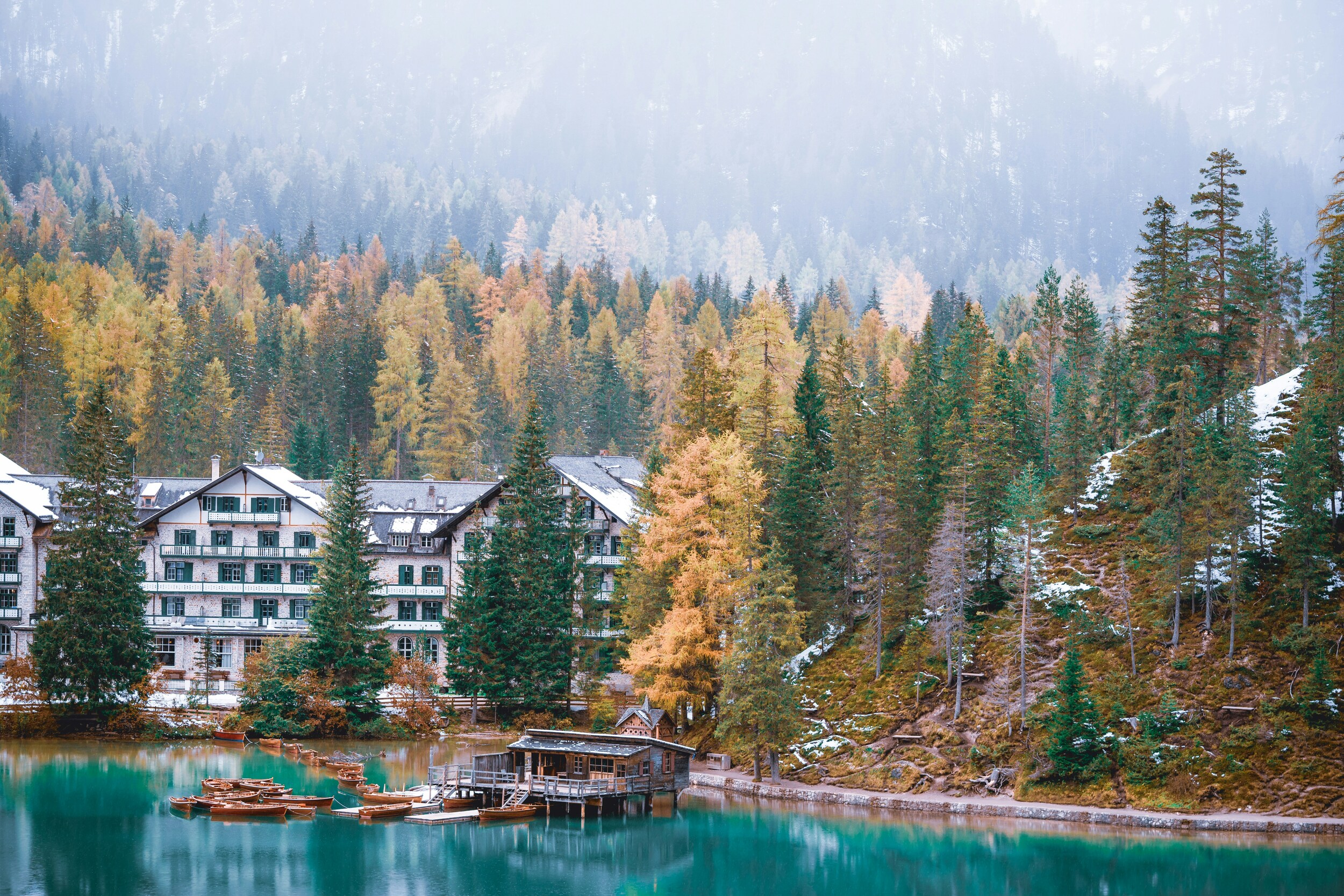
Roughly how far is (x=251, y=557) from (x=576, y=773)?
32.1 meters

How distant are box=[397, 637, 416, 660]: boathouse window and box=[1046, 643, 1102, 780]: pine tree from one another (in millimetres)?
39380

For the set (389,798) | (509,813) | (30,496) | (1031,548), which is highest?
(30,496)

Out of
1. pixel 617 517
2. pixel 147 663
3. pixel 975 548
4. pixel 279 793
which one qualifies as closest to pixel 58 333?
pixel 147 663

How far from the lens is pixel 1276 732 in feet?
167

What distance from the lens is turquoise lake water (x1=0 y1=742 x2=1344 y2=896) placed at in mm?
43000

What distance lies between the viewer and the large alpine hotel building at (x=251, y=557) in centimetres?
7669

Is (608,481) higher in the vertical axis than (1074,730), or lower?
higher

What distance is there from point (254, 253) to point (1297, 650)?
153496 mm

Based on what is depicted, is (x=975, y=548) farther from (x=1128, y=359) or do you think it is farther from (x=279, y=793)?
(x=279, y=793)

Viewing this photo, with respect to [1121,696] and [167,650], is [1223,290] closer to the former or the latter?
[1121,696]

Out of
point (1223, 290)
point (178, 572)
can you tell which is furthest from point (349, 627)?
point (1223, 290)

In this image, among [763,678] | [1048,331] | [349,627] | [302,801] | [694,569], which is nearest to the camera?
[302,801]

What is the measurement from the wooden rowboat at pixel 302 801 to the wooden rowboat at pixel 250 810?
0.32 meters

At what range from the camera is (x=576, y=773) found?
5512 centimetres
